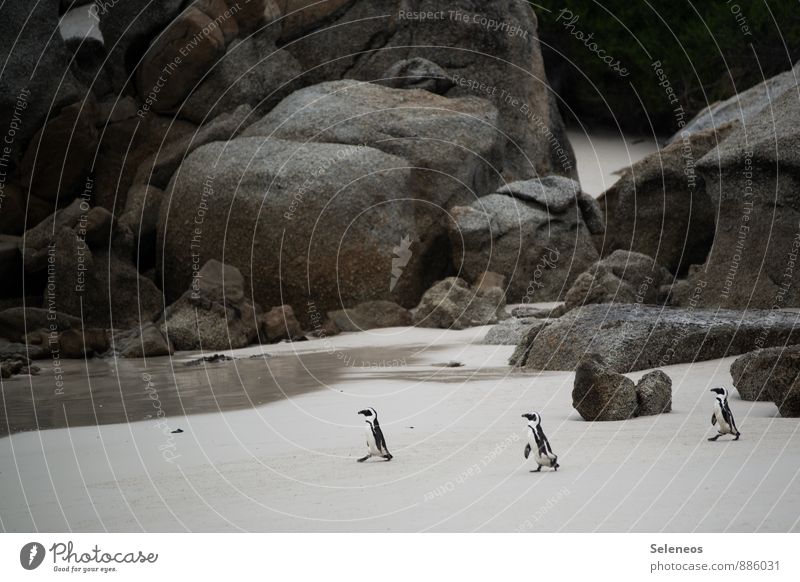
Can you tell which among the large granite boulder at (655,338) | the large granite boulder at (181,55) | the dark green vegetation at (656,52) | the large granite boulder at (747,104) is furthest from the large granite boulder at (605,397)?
the dark green vegetation at (656,52)

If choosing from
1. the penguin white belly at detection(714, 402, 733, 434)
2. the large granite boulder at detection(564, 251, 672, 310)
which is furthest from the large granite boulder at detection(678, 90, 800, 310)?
the penguin white belly at detection(714, 402, 733, 434)

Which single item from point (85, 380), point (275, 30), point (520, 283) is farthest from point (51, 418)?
point (275, 30)

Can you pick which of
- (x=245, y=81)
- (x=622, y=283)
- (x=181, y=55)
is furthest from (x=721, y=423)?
(x=181, y=55)

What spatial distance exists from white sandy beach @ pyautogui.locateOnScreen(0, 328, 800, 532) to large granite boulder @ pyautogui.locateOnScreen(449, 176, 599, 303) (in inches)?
363

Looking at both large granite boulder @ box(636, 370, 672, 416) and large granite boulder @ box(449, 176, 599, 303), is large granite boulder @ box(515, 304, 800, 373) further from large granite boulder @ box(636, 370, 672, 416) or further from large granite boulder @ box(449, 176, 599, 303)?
large granite boulder @ box(449, 176, 599, 303)

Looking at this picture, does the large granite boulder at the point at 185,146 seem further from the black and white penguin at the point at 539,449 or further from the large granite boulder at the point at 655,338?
the black and white penguin at the point at 539,449

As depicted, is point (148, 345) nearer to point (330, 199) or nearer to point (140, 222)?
point (330, 199)

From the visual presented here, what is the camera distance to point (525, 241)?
19062mm

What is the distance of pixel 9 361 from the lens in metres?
13.2

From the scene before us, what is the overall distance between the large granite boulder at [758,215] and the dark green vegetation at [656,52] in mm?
15147

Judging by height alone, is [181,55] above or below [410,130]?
above

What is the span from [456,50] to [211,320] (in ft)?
32.0

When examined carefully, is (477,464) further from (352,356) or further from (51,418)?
(352,356)

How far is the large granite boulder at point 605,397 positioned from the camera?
805 cm
